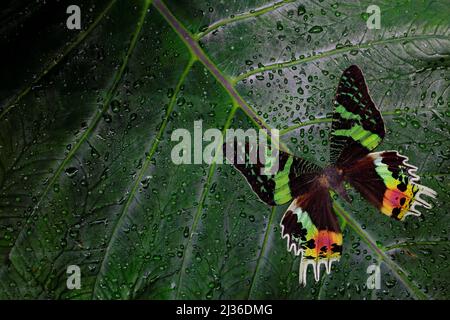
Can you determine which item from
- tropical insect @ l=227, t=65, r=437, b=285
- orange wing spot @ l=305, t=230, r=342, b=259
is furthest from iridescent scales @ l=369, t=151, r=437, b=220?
orange wing spot @ l=305, t=230, r=342, b=259

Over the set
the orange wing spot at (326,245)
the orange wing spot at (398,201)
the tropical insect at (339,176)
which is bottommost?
the orange wing spot at (326,245)

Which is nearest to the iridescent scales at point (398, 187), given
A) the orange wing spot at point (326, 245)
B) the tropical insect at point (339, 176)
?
the tropical insect at point (339, 176)

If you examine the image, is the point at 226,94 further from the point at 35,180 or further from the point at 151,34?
the point at 35,180

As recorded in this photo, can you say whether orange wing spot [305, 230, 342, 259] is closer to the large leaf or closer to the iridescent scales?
the large leaf

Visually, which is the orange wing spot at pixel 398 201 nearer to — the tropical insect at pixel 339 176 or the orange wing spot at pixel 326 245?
the tropical insect at pixel 339 176

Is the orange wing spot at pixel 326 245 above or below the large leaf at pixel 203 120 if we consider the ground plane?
below

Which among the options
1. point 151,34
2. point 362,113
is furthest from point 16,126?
point 362,113
